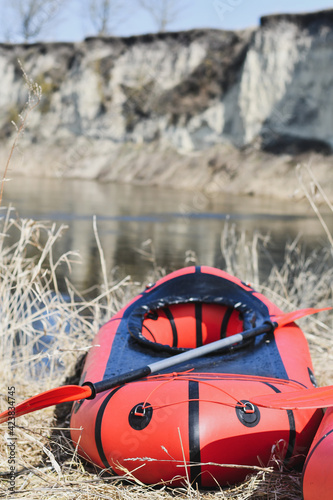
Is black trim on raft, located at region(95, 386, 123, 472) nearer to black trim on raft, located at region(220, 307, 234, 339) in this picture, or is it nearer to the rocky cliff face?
black trim on raft, located at region(220, 307, 234, 339)

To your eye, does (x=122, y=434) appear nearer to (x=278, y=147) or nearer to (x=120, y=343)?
(x=120, y=343)

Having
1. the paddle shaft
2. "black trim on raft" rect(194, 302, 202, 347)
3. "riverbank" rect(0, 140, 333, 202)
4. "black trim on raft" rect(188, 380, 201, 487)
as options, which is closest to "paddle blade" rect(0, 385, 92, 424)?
the paddle shaft

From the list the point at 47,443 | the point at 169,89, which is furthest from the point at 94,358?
the point at 169,89

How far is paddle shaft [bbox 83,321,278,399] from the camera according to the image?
222cm

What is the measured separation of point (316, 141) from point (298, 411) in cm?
1631

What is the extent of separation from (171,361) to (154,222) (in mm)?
8698

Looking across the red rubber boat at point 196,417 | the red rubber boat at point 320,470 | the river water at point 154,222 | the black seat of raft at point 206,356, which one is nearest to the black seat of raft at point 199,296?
the black seat of raft at point 206,356

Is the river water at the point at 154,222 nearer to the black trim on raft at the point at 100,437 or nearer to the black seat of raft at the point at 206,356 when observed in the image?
the black seat of raft at the point at 206,356

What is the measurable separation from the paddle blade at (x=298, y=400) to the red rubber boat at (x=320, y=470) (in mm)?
106

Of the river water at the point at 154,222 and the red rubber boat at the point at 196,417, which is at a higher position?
the red rubber boat at the point at 196,417

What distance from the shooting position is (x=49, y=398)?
6.90 ft

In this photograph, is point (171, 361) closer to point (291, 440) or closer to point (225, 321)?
point (291, 440)

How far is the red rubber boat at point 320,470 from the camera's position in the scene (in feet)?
5.36

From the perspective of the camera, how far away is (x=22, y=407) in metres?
2.07
